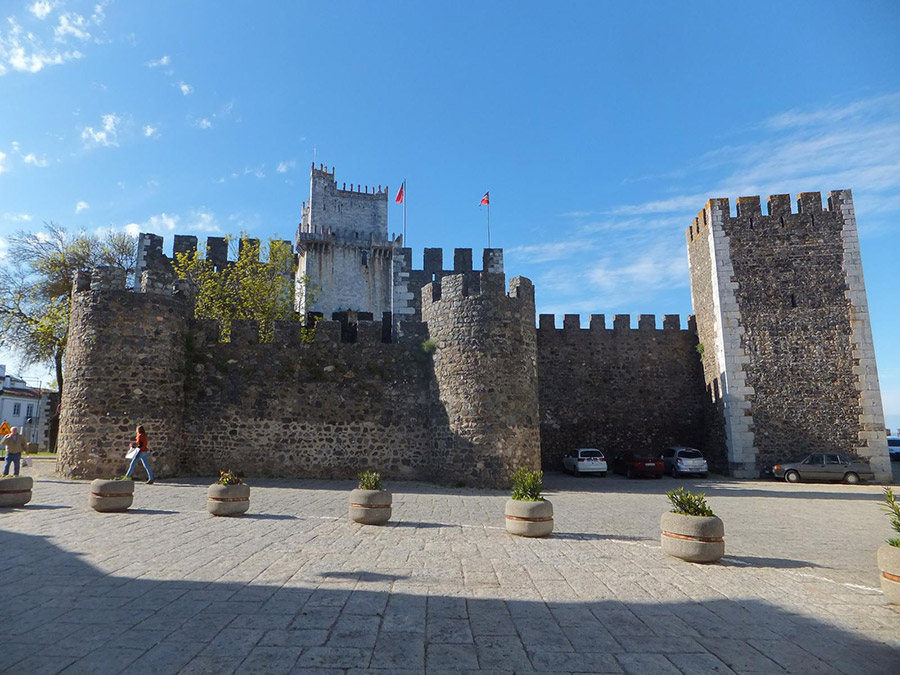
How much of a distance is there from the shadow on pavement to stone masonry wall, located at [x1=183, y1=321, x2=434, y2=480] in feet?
37.0

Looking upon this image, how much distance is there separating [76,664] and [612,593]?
5029mm

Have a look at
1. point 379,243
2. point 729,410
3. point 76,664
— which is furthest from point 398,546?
point 379,243

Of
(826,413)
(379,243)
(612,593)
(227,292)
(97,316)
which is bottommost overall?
(612,593)

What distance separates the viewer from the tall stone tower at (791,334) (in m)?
21.7

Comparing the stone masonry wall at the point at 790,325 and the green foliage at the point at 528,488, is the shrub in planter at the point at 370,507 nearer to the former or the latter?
the green foliage at the point at 528,488

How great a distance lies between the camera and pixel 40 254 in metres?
27.9

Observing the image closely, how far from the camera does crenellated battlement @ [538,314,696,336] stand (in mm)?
26641

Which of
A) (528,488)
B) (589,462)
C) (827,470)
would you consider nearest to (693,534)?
(528,488)

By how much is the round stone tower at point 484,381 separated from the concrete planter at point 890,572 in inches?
435

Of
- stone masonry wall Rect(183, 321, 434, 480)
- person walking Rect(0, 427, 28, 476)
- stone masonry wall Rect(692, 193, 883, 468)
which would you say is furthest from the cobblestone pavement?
stone masonry wall Rect(692, 193, 883, 468)

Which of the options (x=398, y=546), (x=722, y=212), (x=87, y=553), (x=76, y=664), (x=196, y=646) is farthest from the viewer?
(x=722, y=212)

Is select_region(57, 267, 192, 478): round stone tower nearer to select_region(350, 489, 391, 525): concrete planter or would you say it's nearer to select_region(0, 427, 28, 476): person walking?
select_region(0, 427, 28, 476): person walking

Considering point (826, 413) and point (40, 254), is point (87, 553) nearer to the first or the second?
point (826, 413)

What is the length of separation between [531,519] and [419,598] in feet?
12.4
